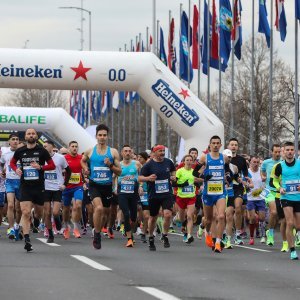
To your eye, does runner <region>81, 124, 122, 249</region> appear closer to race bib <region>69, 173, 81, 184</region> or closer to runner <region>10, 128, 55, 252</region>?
runner <region>10, 128, 55, 252</region>

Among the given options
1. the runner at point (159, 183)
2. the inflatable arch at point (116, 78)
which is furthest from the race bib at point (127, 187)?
the inflatable arch at point (116, 78)

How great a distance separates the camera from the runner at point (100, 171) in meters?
19.1

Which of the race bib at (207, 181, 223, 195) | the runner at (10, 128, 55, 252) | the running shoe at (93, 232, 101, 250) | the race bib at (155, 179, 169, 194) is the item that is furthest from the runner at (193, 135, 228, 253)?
the runner at (10, 128, 55, 252)

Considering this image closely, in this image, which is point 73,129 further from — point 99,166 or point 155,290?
point 155,290

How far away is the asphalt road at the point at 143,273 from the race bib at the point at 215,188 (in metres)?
0.94

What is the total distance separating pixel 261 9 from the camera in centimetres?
4116

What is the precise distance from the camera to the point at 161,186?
2058 centimetres

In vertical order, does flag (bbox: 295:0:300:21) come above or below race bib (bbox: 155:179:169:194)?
above

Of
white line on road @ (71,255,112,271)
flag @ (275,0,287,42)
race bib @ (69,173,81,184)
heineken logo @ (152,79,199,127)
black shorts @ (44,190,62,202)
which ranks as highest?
flag @ (275,0,287,42)

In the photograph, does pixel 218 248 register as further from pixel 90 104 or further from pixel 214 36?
pixel 90 104

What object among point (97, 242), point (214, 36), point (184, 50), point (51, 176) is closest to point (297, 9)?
point (214, 36)

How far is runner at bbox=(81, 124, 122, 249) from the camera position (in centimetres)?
1908

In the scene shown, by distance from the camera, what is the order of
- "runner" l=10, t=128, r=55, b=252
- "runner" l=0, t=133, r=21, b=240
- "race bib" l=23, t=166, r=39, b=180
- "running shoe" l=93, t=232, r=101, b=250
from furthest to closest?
"runner" l=0, t=133, r=21, b=240, "race bib" l=23, t=166, r=39, b=180, "runner" l=10, t=128, r=55, b=252, "running shoe" l=93, t=232, r=101, b=250

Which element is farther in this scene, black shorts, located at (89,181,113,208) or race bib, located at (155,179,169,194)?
race bib, located at (155,179,169,194)
